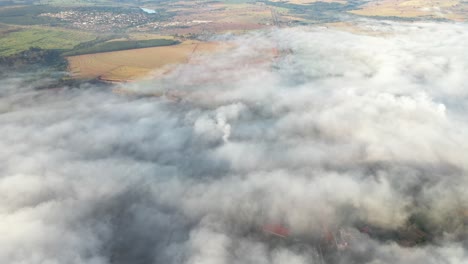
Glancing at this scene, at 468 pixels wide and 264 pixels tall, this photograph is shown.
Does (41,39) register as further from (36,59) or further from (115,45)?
(115,45)

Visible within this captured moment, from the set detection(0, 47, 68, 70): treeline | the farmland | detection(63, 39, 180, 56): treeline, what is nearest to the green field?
the farmland

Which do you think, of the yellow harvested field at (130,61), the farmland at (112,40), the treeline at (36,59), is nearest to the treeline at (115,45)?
the farmland at (112,40)

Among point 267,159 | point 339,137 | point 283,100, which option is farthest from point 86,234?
point 283,100

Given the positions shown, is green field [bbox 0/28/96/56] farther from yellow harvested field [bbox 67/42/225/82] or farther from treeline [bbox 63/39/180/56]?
yellow harvested field [bbox 67/42/225/82]

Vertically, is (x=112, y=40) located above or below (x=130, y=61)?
above

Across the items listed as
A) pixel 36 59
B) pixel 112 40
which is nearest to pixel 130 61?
pixel 36 59

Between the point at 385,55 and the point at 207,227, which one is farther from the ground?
the point at 385,55

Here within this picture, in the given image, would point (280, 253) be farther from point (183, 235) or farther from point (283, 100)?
point (283, 100)
